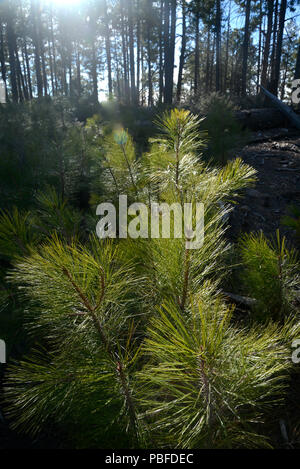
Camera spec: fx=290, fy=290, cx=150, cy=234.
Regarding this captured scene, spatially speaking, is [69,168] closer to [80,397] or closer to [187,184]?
[187,184]

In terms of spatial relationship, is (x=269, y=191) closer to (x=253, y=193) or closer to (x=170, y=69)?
(x=253, y=193)

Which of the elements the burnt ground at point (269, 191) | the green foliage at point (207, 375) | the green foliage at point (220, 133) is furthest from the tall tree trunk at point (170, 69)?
the green foliage at point (207, 375)

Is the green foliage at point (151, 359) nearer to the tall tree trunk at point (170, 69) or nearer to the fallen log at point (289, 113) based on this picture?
the fallen log at point (289, 113)

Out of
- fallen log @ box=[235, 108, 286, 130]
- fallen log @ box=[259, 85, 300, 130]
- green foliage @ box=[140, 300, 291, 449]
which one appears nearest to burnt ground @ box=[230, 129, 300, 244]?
green foliage @ box=[140, 300, 291, 449]

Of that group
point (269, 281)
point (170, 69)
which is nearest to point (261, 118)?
point (170, 69)

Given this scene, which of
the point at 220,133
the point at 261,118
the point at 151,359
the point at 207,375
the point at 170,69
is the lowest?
the point at 151,359

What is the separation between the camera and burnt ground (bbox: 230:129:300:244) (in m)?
4.01

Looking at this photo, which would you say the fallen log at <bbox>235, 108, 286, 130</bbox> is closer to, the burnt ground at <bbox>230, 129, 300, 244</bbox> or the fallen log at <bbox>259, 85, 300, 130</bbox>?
the fallen log at <bbox>259, 85, 300, 130</bbox>

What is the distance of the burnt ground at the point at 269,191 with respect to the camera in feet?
13.2

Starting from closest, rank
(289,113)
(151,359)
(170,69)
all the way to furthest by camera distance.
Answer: (151,359), (289,113), (170,69)

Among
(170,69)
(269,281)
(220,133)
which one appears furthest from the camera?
(170,69)

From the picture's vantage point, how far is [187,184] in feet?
4.63

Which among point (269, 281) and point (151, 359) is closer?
point (151, 359)

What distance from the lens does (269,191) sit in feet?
16.2
